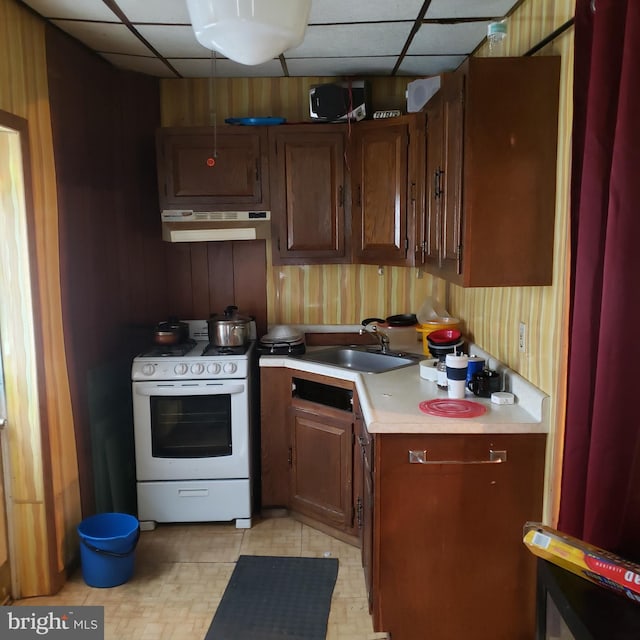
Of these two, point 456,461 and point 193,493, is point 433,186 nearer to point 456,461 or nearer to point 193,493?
point 456,461

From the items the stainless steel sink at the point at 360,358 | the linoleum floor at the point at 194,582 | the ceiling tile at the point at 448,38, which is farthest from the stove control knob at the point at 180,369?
the ceiling tile at the point at 448,38

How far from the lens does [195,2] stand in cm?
176

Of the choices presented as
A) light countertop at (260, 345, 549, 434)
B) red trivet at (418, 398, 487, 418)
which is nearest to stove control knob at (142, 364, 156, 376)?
light countertop at (260, 345, 549, 434)

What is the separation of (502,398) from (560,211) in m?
0.72

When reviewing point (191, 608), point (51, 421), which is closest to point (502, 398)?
point (191, 608)

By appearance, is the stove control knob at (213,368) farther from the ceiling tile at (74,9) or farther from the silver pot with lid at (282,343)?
the ceiling tile at (74,9)

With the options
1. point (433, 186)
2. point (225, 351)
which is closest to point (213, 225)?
point (225, 351)

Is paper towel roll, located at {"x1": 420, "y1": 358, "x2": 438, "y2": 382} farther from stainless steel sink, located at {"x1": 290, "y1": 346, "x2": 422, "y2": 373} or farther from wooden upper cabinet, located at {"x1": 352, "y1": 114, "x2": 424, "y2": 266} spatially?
wooden upper cabinet, located at {"x1": 352, "y1": 114, "x2": 424, "y2": 266}

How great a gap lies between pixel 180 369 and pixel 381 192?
1.38 meters

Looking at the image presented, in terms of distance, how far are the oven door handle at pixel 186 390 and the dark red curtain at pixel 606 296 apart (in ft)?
6.00

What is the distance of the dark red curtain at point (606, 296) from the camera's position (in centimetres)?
136

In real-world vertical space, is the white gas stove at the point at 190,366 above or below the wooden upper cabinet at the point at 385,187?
below

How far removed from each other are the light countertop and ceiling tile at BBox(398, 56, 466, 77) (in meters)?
1.52

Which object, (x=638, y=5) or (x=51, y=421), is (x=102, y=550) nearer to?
(x=51, y=421)
